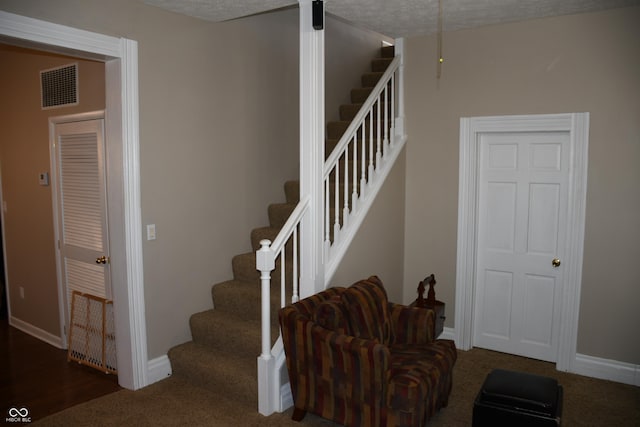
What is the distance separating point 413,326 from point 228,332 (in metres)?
1.36

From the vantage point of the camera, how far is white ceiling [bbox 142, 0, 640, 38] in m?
3.52

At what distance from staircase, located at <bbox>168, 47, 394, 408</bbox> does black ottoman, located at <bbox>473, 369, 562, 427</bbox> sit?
4.91ft

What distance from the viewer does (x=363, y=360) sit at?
283cm

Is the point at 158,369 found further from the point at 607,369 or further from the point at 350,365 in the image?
the point at 607,369

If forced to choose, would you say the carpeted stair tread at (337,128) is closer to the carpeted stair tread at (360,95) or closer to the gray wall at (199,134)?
the carpeted stair tread at (360,95)

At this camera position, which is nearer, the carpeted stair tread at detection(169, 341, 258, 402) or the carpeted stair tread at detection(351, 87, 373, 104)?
the carpeted stair tread at detection(169, 341, 258, 402)

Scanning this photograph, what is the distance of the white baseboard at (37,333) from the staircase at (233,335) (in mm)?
1465

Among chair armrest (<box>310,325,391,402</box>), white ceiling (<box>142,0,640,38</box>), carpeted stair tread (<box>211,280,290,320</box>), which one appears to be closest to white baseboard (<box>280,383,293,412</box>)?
chair armrest (<box>310,325,391,402</box>)

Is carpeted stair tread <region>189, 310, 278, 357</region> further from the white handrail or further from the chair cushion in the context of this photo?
the white handrail

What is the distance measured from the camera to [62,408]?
11.5ft

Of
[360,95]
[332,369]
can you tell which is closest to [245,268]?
[332,369]

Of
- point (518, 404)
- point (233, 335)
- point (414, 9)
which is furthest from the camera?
point (233, 335)

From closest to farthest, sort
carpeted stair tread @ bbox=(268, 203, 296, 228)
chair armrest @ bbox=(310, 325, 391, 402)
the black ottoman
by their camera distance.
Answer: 1. the black ottoman
2. chair armrest @ bbox=(310, 325, 391, 402)
3. carpeted stair tread @ bbox=(268, 203, 296, 228)

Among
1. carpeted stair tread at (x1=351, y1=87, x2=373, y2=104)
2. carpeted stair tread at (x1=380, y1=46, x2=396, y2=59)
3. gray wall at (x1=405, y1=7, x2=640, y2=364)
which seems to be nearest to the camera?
gray wall at (x1=405, y1=7, x2=640, y2=364)
